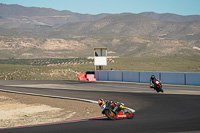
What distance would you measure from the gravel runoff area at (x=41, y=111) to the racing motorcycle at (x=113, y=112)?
85.1 inches

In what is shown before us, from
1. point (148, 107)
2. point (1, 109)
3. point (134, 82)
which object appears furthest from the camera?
point (134, 82)

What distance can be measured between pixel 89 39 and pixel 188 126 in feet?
586

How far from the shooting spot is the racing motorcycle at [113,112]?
1606 cm

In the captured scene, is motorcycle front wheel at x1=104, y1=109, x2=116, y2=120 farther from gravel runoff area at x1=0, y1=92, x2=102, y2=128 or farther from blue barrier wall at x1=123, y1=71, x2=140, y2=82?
blue barrier wall at x1=123, y1=71, x2=140, y2=82

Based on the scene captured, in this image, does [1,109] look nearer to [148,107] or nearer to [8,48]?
[148,107]

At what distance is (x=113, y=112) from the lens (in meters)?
16.1

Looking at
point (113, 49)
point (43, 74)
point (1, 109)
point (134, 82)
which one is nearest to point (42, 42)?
point (113, 49)

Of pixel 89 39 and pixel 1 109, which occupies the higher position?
pixel 89 39

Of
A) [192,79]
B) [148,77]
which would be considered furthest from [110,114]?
[148,77]

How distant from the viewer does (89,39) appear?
19138cm

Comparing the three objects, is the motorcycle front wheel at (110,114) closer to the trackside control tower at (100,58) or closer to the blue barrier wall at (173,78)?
the blue barrier wall at (173,78)

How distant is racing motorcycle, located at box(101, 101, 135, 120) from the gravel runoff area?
7.10ft

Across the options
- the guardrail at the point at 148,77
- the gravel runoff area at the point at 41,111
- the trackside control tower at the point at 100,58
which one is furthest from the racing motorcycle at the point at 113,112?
the trackside control tower at the point at 100,58

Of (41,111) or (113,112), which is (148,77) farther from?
(113,112)
